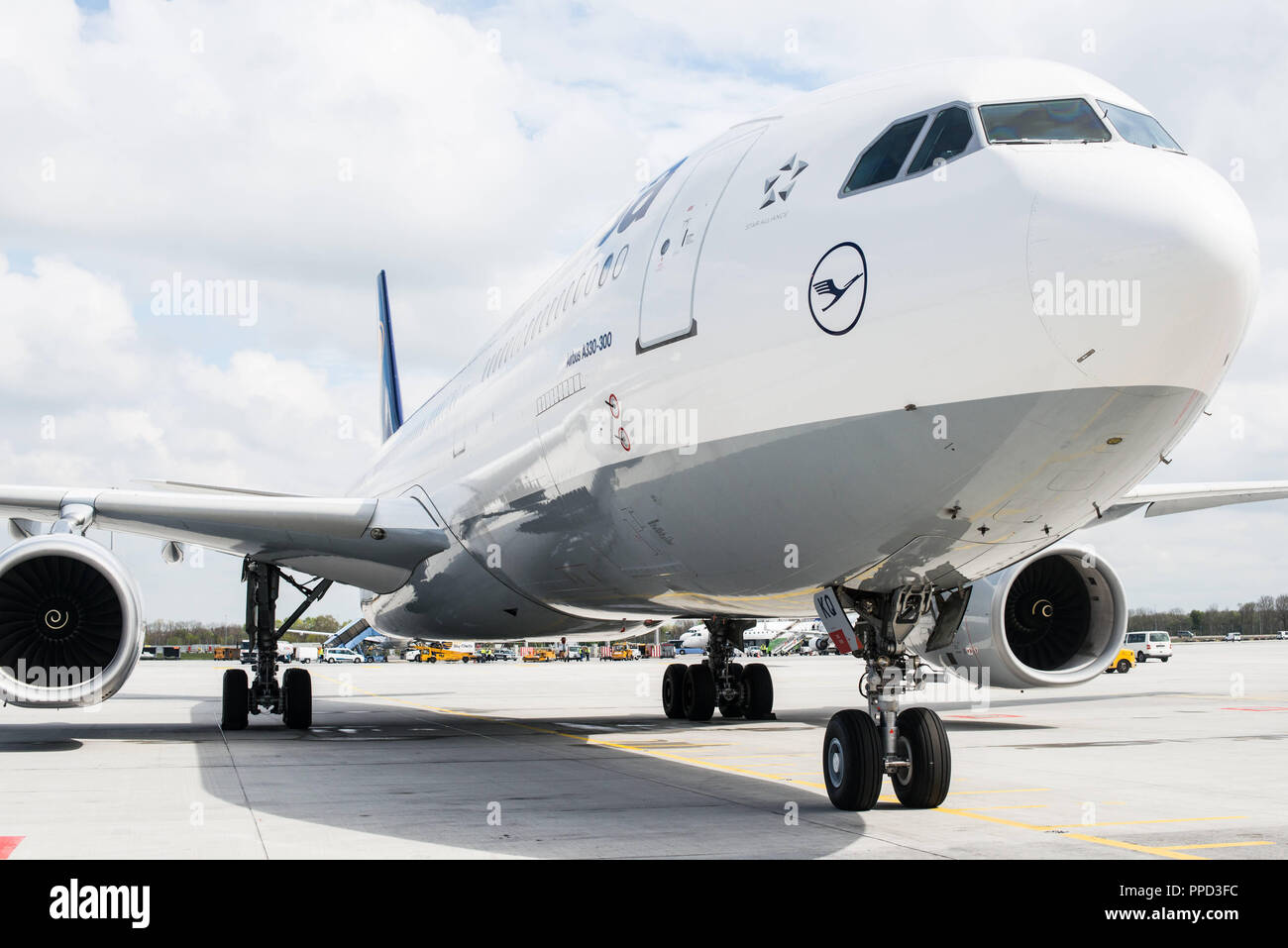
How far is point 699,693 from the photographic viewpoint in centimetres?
1484

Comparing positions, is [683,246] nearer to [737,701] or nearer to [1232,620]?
[737,701]

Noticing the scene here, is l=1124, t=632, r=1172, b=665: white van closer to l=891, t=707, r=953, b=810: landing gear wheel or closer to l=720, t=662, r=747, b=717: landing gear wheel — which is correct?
l=720, t=662, r=747, b=717: landing gear wheel

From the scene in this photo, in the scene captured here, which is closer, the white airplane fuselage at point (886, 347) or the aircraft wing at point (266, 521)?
the white airplane fuselage at point (886, 347)

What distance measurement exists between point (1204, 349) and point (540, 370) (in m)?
5.40

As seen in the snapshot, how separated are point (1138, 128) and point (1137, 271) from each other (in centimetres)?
110

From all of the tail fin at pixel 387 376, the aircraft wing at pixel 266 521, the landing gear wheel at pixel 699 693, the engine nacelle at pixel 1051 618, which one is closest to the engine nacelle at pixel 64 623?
the aircraft wing at pixel 266 521

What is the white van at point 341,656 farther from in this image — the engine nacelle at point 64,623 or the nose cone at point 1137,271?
the nose cone at point 1137,271

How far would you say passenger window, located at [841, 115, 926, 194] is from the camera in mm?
5594

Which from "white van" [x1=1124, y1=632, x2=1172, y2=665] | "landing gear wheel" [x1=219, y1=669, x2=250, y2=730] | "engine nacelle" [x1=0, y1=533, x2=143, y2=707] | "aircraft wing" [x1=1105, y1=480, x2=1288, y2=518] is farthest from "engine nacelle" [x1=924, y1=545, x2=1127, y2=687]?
"white van" [x1=1124, y1=632, x2=1172, y2=665]

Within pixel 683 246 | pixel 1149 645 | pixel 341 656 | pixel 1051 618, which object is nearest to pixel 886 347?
pixel 683 246

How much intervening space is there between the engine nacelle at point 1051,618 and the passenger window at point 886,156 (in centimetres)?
531

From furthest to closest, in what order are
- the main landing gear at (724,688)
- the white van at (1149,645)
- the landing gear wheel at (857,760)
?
the white van at (1149,645) → the main landing gear at (724,688) → the landing gear wheel at (857,760)

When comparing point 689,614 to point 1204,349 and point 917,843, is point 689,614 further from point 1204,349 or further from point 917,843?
point 1204,349

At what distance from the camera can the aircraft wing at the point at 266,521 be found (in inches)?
481
